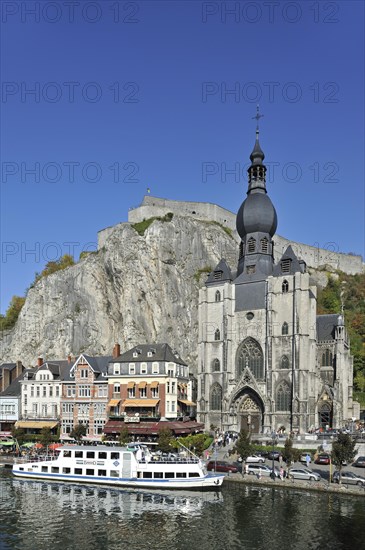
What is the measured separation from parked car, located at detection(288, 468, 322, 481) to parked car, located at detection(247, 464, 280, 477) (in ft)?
3.68

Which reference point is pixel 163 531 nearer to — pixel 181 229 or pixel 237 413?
pixel 237 413

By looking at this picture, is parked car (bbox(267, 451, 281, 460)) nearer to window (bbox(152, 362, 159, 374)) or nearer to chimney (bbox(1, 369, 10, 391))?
window (bbox(152, 362, 159, 374))

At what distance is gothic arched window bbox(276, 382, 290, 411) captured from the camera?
213 ft

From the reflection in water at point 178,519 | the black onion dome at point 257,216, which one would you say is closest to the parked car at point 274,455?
the reflection in water at point 178,519

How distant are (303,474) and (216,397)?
87.2ft

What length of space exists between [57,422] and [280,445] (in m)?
24.9

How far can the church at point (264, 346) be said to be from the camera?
65312mm

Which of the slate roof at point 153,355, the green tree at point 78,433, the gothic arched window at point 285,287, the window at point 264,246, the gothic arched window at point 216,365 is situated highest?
the window at point 264,246

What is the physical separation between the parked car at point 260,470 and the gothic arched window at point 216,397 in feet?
76.4

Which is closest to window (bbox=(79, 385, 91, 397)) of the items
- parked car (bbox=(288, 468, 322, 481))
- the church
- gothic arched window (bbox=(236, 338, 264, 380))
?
the church

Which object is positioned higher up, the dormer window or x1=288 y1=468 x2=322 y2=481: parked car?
the dormer window

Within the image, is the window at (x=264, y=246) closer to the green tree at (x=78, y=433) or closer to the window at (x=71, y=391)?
the window at (x=71, y=391)

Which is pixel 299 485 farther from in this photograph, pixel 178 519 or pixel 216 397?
pixel 216 397

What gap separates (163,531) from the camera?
106 ft
